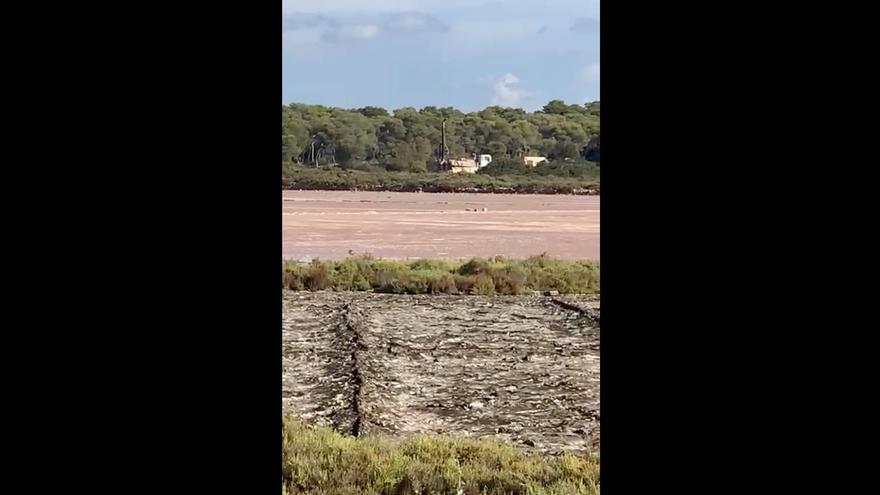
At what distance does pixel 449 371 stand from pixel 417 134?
16153mm

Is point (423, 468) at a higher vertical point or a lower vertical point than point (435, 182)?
lower

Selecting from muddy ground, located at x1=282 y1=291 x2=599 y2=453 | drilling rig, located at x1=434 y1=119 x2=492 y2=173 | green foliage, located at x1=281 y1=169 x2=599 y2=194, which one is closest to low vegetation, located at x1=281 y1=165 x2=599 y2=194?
green foliage, located at x1=281 y1=169 x2=599 y2=194

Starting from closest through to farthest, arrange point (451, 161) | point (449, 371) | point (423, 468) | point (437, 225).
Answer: point (423, 468), point (449, 371), point (437, 225), point (451, 161)

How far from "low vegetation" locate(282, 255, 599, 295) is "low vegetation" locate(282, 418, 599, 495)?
6.78 metres

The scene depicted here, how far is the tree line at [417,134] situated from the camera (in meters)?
21.1

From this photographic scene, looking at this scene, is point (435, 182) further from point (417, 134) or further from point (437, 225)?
point (437, 225)

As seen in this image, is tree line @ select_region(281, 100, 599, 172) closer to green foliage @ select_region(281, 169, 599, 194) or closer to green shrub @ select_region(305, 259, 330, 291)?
green foliage @ select_region(281, 169, 599, 194)

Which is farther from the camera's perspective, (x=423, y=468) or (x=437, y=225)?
(x=437, y=225)

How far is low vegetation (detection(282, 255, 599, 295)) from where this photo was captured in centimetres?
1152

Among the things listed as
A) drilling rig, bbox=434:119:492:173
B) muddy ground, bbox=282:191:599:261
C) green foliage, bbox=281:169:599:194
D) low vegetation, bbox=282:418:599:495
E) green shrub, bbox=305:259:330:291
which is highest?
drilling rig, bbox=434:119:492:173

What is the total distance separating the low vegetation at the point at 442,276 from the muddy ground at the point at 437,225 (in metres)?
0.61

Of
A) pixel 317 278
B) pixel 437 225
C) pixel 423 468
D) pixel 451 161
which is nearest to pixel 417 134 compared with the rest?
pixel 451 161

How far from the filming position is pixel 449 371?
6496mm
